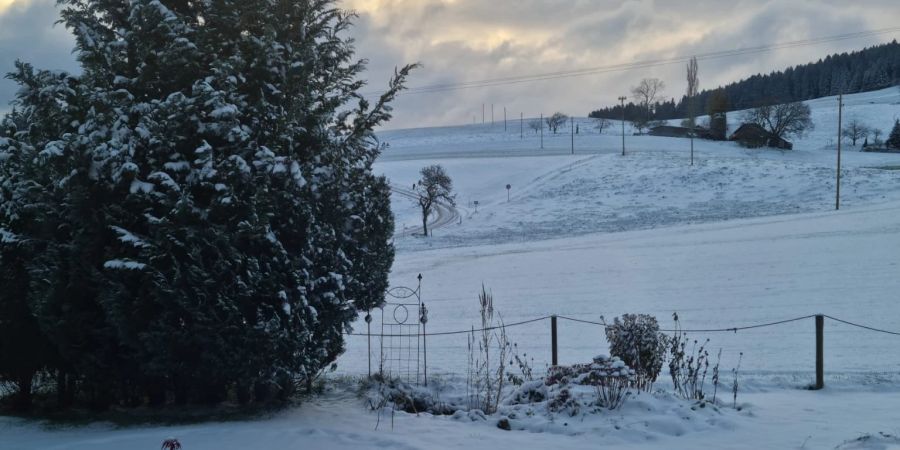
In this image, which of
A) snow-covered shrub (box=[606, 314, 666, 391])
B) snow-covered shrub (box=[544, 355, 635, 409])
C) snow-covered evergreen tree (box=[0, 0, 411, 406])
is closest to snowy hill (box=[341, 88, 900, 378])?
snow-covered shrub (box=[606, 314, 666, 391])

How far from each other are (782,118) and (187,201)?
315ft

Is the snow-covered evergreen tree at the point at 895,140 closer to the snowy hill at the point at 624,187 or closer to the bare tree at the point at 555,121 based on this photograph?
the snowy hill at the point at 624,187

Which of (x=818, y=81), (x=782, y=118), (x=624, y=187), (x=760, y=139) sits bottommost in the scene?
(x=624, y=187)

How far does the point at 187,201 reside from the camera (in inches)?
255

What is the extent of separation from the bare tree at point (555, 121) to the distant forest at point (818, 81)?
67.6 ft

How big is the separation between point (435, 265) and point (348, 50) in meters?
19.1

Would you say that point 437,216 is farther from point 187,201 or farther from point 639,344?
point 187,201

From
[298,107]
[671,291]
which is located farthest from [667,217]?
[298,107]

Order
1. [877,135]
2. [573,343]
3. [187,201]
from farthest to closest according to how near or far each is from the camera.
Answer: [877,135] < [573,343] < [187,201]

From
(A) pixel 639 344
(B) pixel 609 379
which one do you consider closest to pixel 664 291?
(A) pixel 639 344

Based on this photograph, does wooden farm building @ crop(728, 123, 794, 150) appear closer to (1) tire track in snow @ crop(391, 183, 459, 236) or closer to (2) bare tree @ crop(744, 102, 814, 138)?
(2) bare tree @ crop(744, 102, 814, 138)

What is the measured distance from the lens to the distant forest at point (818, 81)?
521 feet

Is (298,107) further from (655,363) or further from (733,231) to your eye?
(733,231)

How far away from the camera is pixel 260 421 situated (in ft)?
22.8
